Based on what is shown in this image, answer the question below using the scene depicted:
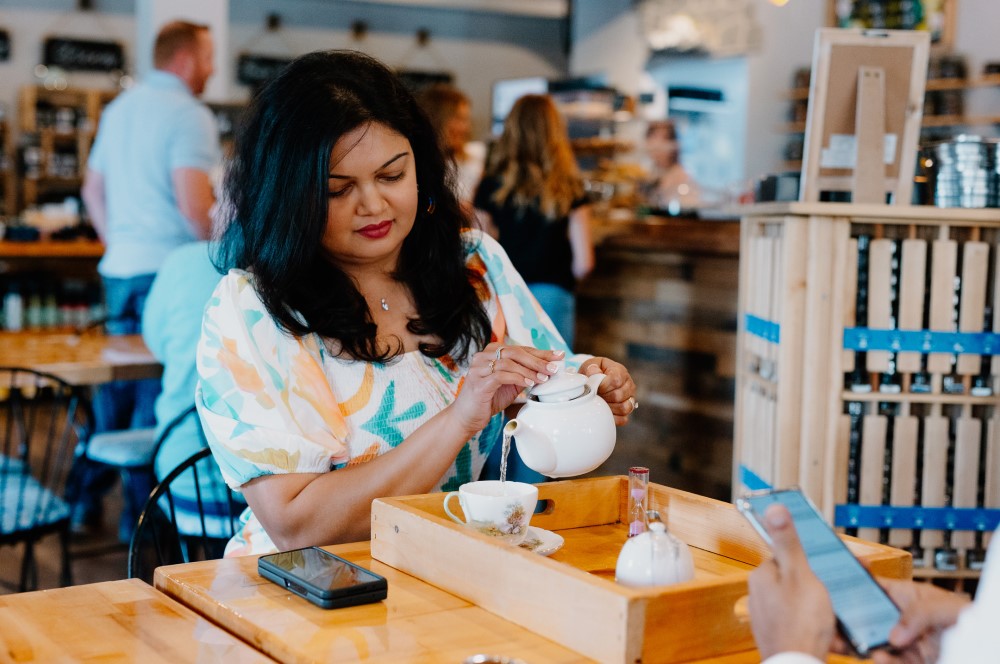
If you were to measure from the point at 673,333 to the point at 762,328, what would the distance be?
1680 millimetres

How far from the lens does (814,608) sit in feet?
3.15

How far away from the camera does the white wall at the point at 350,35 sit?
347 inches

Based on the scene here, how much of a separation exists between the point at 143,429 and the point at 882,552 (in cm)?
313

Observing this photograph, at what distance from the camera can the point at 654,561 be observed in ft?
3.87

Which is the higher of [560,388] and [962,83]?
[962,83]

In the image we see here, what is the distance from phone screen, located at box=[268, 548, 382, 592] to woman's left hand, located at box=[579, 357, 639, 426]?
0.54 m

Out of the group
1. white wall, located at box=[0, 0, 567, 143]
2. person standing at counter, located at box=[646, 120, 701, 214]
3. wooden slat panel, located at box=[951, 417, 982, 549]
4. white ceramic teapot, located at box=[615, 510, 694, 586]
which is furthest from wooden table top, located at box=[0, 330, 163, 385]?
white wall, located at box=[0, 0, 567, 143]

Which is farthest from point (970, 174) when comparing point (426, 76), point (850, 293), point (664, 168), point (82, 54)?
point (426, 76)

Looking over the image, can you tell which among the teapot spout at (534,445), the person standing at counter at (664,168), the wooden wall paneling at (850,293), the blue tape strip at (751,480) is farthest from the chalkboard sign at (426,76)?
the teapot spout at (534,445)

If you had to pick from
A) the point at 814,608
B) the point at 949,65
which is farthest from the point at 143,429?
the point at 949,65

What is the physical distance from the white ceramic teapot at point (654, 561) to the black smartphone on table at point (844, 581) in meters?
0.20

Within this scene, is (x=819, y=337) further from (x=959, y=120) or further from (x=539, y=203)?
(x=959, y=120)

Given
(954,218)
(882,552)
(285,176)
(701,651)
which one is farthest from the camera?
(954,218)

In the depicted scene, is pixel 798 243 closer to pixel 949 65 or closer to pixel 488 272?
pixel 488 272
